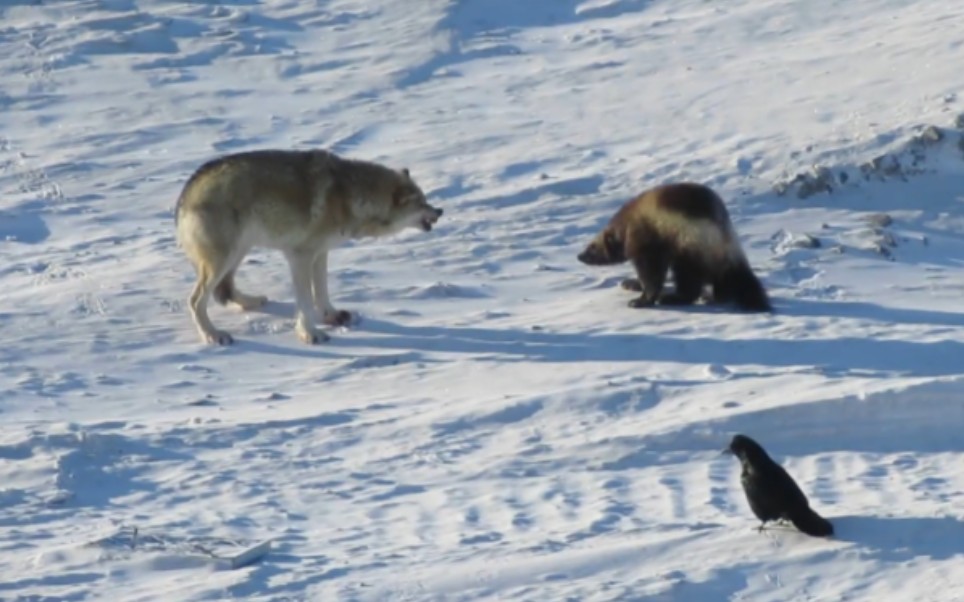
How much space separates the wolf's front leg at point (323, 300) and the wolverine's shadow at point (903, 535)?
4.41 m

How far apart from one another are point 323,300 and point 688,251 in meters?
2.30

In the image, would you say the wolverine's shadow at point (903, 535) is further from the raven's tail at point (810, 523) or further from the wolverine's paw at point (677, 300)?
the wolverine's paw at point (677, 300)

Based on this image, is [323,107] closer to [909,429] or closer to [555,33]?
[555,33]

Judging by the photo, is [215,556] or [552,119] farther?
[552,119]

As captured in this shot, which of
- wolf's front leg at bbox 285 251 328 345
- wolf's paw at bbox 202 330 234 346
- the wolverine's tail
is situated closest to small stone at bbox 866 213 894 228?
the wolverine's tail

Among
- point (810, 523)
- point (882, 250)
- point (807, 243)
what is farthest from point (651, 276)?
point (810, 523)

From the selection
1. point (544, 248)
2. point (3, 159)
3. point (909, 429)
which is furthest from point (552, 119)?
point (909, 429)

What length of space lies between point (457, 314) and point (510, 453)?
2.82m

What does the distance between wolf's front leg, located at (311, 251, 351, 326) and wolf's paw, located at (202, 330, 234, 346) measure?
67cm

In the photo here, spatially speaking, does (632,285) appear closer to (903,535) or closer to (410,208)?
(410,208)

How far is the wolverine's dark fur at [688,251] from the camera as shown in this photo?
42.5 ft

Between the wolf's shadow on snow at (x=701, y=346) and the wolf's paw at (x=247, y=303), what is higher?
the wolf's paw at (x=247, y=303)

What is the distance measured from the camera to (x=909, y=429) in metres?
10.6

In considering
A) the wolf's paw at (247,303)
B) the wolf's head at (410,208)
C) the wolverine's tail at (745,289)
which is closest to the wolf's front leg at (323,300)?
the wolf's paw at (247,303)
